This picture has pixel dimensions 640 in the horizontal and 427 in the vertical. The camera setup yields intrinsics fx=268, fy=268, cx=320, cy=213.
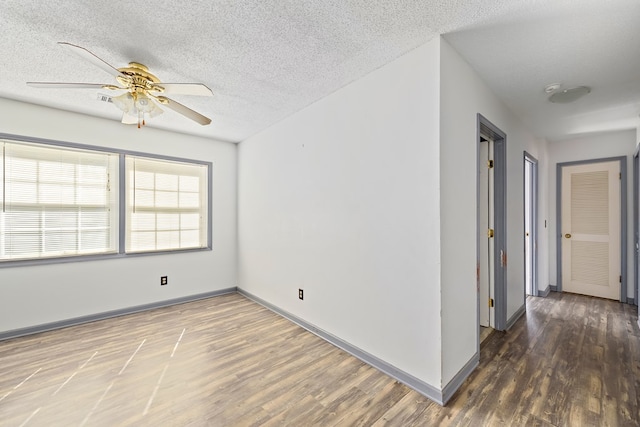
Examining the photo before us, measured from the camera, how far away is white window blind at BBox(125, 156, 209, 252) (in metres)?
3.67

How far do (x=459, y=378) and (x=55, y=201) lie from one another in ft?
14.8

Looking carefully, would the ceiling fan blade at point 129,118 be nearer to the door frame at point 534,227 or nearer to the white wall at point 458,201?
the white wall at point 458,201

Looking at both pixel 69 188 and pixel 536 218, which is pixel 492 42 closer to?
pixel 536 218

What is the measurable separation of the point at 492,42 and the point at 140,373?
373 cm

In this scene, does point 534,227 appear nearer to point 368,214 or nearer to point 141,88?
point 368,214

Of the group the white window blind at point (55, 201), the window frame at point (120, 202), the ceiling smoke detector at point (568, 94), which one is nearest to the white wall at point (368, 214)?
the window frame at point (120, 202)

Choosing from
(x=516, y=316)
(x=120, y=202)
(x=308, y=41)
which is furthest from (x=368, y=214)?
(x=120, y=202)

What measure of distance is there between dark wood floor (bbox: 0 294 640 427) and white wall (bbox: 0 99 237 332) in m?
0.36

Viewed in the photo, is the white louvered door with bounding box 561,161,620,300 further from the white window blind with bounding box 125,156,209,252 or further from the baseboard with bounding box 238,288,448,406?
the white window blind with bounding box 125,156,209,252

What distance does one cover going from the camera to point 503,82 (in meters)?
2.47

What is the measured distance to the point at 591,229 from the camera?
162 inches

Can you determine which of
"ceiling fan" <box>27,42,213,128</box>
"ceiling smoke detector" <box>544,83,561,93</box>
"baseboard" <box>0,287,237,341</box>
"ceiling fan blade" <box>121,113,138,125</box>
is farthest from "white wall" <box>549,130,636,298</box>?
"ceiling fan blade" <box>121,113,138,125</box>

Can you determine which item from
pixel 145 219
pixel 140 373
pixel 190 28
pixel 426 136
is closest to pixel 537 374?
pixel 426 136

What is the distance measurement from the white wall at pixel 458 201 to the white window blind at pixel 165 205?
11.9ft
